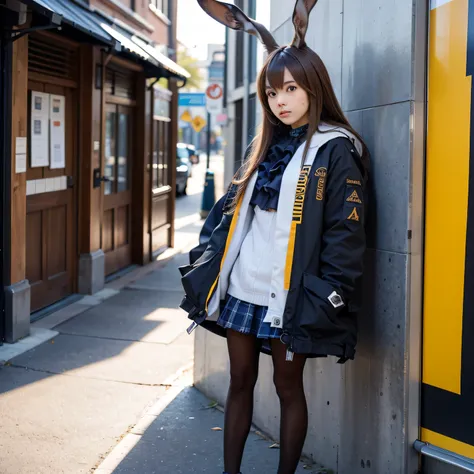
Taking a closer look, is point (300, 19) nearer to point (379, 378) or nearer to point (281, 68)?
point (281, 68)

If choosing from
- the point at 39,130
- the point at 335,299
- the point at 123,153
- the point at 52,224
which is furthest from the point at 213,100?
the point at 335,299

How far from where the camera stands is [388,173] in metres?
3.19

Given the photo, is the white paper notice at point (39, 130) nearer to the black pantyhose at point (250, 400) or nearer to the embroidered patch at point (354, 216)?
the black pantyhose at point (250, 400)

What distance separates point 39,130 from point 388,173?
15.4 ft

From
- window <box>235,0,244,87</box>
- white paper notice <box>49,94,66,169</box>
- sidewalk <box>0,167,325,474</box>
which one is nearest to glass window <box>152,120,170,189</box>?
window <box>235,0,244,87</box>

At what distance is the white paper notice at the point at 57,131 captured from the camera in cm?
746

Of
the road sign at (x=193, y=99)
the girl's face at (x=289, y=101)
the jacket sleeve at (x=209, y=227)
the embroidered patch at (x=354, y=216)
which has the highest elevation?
the road sign at (x=193, y=99)

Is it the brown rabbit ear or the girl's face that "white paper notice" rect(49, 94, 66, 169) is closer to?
the brown rabbit ear

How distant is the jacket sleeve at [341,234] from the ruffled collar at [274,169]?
0.74 ft

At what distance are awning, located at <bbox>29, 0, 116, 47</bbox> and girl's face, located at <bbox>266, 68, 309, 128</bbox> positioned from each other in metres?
2.74

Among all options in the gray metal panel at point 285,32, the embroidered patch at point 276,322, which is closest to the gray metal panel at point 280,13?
the gray metal panel at point 285,32

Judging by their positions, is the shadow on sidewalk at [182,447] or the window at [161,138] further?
the window at [161,138]

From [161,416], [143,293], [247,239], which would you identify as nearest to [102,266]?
[143,293]

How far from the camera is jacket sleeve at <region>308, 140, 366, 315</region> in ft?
9.47
